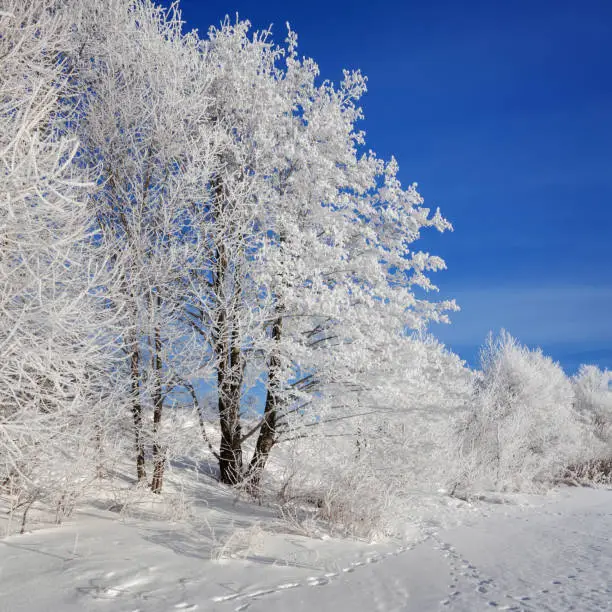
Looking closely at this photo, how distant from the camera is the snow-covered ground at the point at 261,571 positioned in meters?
4.28

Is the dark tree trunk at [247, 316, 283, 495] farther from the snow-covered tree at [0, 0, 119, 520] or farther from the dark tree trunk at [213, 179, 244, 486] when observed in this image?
the snow-covered tree at [0, 0, 119, 520]

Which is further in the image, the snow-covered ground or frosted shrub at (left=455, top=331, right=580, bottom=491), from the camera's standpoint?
frosted shrub at (left=455, top=331, right=580, bottom=491)

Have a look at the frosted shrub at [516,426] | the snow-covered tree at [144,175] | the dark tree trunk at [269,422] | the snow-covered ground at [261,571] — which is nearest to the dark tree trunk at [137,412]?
the snow-covered tree at [144,175]

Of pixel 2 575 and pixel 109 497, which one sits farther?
pixel 109 497

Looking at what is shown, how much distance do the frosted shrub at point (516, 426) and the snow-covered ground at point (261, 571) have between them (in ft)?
27.6

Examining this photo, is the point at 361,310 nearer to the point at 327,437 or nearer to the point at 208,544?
the point at 327,437

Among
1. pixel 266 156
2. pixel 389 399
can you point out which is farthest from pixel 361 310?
pixel 266 156

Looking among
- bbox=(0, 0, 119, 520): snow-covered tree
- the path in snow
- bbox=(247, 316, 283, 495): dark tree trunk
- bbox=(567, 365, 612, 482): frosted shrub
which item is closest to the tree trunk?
bbox=(247, 316, 283, 495): dark tree trunk

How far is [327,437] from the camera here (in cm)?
900

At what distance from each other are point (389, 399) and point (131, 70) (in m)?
7.19

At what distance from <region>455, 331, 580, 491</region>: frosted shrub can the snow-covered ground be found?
8.43 metres

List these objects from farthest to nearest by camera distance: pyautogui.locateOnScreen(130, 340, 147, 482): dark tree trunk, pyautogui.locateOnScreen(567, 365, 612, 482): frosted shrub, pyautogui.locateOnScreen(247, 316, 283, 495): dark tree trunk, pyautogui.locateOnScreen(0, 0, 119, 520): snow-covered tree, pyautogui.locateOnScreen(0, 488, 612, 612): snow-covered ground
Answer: pyautogui.locateOnScreen(567, 365, 612, 482): frosted shrub
pyautogui.locateOnScreen(247, 316, 283, 495): dark tree trunk
pyautogui.locateOnScreen(130, 340, 147, 482): dark tree trunk
pyautogui.locateOnScreen(0, 0, 119, 520): snow-covered tree
pyautogui.locateOnScreen(0, 488, 612, 612): snow-covered ground

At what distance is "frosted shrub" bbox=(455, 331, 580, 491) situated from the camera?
17.8 metres

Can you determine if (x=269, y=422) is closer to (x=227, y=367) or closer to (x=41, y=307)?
(x=227, y=367)
